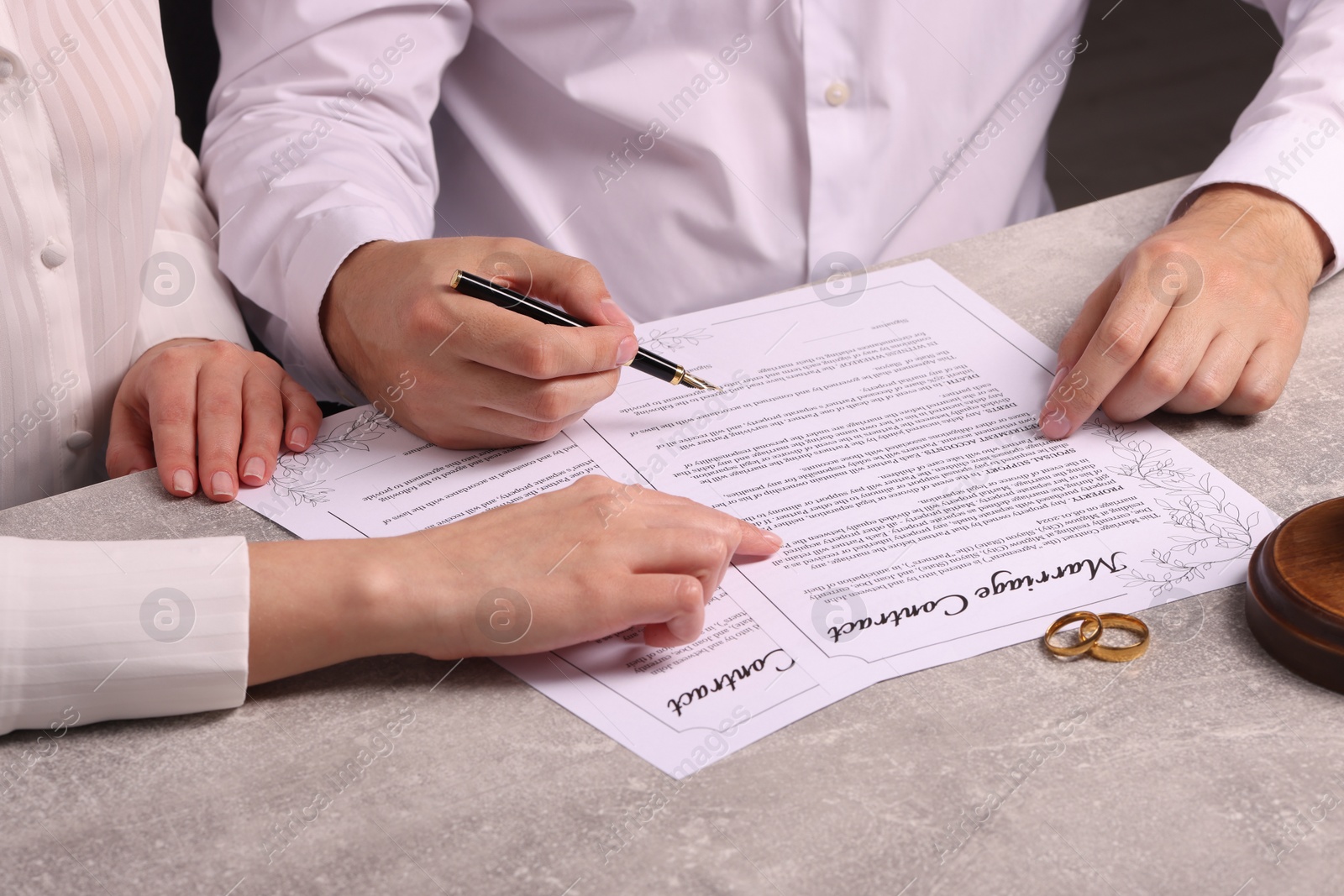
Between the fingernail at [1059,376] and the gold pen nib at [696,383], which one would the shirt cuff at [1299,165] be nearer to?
the fingernail at [1059,376]

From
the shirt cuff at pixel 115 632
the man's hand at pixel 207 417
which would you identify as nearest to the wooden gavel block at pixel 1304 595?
the shirt cuff at pixel 115 632

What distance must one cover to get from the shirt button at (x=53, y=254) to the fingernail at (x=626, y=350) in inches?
23.0

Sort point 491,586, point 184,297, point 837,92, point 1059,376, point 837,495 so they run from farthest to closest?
point 837,92 → point 184,297 → point 1059,376 → point 837,495 → point 491,586

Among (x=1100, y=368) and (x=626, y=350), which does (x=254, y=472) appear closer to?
(x=626, y=350)

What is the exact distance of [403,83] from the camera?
134cm

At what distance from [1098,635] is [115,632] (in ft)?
2.10

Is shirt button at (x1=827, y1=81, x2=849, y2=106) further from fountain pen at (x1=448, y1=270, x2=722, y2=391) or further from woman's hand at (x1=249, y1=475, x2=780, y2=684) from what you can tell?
woman's hand at (x1=249, y1=475, x2=780, y2=684)

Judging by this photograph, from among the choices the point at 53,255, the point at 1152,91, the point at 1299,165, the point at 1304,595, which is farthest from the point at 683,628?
the point at 1152,91

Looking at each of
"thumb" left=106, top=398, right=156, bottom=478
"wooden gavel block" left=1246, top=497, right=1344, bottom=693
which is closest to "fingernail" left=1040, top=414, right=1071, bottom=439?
"wooden gavel block" left=1246, top=497, right=1344, bottom=693

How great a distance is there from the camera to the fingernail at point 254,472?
35.6 inches

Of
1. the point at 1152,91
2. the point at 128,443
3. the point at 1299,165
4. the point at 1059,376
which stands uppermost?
the point at 1299,165

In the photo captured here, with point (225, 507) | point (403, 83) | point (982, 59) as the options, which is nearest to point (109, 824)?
point (225, 507)

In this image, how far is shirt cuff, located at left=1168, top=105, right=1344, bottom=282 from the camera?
1.10 metres

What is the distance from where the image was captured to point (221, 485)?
89cm
